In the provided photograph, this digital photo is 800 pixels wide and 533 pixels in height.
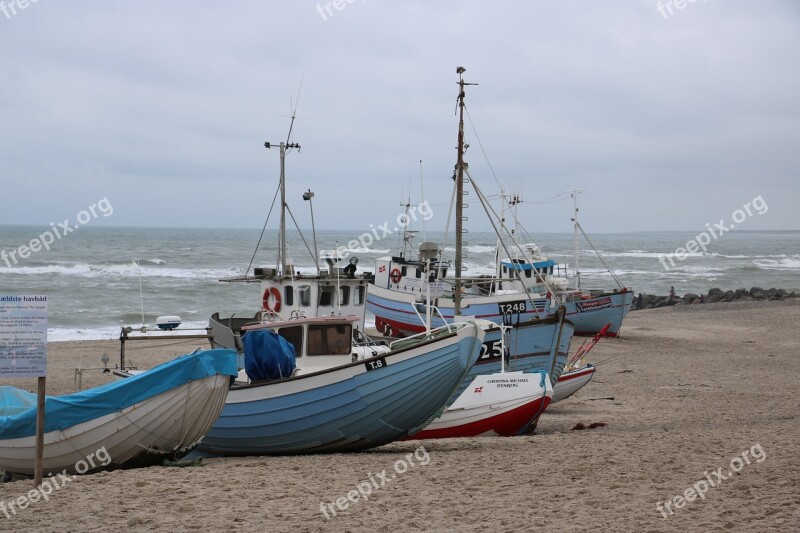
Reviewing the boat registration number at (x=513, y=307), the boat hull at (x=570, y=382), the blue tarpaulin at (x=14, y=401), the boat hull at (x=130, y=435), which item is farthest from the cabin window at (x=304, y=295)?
the boat registration number at (x=513, y=307)

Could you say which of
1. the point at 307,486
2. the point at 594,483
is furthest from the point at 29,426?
the point at 594,483

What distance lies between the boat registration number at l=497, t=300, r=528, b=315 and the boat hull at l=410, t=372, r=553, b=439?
46.7 feet

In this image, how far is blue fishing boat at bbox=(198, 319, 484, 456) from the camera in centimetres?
1111

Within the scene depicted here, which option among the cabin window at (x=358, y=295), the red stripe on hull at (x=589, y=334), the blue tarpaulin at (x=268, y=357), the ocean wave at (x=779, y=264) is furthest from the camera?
the ocean wave at (x=779, y=264)

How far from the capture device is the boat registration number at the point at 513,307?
89.9ft

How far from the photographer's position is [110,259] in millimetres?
73812

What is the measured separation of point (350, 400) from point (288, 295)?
5.89 m

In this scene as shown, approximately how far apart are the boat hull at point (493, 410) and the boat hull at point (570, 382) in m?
3.73

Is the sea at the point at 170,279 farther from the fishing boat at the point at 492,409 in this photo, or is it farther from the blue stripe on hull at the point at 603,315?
the fishing boat at the point at 492,409

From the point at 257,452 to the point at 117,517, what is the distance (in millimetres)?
3841

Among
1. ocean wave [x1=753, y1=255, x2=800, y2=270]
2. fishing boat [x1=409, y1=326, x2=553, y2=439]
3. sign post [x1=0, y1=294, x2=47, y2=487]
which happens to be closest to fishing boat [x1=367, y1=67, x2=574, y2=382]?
fishing boat [x1=409, y1=326, x2=553, y2=439]

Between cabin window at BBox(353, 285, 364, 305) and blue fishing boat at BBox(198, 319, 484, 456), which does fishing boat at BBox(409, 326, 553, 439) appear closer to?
blue fishing boat at BBox(198, 319, 484, 456)

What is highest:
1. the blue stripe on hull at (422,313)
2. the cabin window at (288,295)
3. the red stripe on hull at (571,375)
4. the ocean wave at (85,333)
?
the cabin window at (288,295)

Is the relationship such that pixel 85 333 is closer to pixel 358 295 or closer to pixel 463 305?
pixel 463 305
